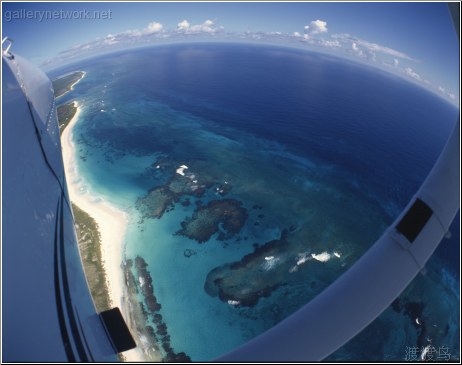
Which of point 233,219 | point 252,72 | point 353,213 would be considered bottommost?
point 353,213

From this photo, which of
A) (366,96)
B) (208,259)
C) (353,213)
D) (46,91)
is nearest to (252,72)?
(366,96)

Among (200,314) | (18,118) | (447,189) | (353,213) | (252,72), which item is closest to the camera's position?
(447,189)

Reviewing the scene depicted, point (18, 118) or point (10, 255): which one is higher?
point (18, 118)

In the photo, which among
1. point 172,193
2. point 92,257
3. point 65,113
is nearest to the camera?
point 92,257

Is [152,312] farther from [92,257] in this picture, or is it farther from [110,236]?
[110,236]

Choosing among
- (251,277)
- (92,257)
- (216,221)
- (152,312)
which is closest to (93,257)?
(92,257)

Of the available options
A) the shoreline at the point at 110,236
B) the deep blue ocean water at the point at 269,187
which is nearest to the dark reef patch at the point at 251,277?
the deep blue ocean water at the point at 269,187

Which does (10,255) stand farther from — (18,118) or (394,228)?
(394,228)
